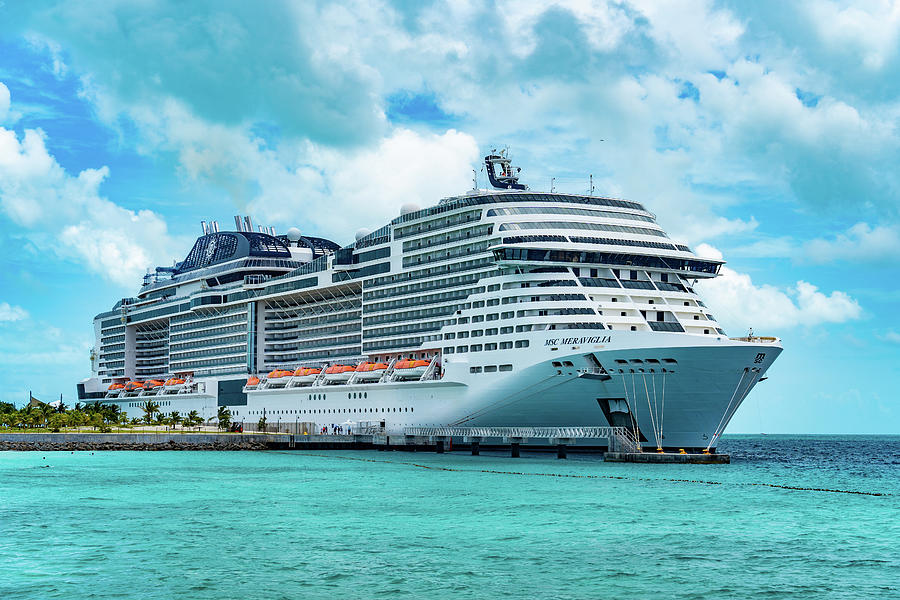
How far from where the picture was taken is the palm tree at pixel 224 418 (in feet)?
305

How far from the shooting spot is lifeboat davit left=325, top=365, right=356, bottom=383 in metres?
81.0

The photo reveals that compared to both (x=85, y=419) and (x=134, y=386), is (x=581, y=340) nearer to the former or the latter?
(x=85, y=419)

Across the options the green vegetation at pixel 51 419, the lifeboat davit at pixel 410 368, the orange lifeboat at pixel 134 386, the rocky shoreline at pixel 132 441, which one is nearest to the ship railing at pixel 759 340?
the lifeboat davit at pixel 410 368

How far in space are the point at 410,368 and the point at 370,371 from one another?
265 inches

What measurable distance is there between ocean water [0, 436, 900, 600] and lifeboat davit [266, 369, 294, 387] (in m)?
34.0

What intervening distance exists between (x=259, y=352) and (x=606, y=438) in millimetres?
51790

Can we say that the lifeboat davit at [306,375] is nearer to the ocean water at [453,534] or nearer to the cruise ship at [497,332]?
the cruise ship at [497,332]

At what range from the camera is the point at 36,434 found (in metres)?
84.4

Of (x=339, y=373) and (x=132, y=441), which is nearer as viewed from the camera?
(x=339, y=373)

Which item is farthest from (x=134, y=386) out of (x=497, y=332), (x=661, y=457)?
(x=661, y=457)

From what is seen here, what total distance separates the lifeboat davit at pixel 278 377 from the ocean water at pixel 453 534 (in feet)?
111

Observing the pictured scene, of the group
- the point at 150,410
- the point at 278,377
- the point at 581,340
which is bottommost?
the point at 150,410

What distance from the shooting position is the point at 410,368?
71625 millimetres

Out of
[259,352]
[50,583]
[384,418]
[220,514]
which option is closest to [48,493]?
[220,514]
